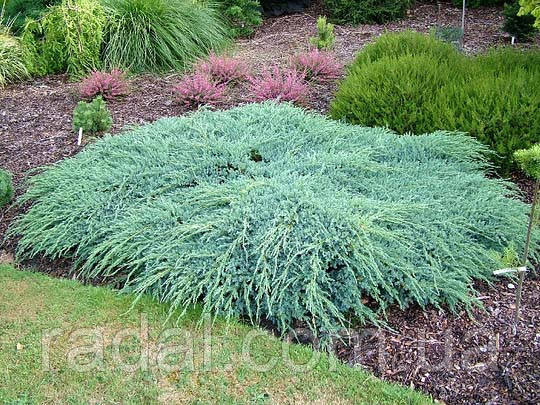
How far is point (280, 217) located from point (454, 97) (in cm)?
219

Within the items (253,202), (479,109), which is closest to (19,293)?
(253,202)

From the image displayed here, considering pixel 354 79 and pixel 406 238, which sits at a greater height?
pixel 354 79

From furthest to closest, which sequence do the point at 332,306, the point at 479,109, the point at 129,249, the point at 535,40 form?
the point at 535,40
the point at 479,109
the point at 129,249
the point at 332,306

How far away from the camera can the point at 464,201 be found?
3.54 meters

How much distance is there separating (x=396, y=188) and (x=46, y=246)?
2.19m

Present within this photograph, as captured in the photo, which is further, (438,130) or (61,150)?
(61,150)

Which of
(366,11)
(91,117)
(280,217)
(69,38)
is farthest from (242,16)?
(280,217)

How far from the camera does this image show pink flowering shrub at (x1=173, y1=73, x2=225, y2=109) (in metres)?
5.53

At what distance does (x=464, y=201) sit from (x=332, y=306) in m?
1.16

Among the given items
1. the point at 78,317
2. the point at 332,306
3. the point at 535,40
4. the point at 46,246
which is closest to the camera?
the point at 332,306

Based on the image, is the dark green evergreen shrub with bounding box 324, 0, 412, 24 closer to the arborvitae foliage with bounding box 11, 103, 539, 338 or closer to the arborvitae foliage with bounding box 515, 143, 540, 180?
the arborvitae foliage with bounding box 11, 103, 539, 338

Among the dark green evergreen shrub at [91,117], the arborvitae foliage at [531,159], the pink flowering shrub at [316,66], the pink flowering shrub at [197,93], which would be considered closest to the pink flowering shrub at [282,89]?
the pink flowering shrub at [197,93]

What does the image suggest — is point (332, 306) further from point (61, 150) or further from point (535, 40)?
point (535, 40)

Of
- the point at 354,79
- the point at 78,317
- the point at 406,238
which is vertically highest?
the point at 354,79
